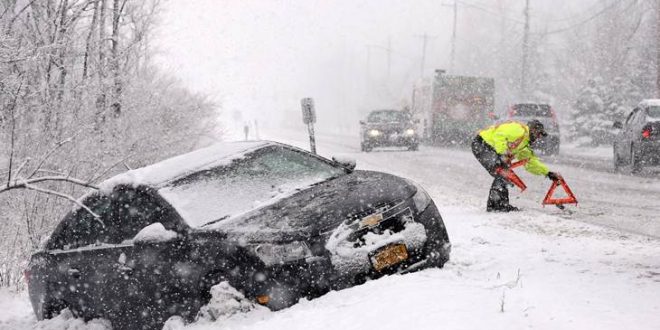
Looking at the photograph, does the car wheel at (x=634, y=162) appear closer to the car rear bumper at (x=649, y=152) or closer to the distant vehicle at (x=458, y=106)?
the car rear bumper at (x=649, y=152)

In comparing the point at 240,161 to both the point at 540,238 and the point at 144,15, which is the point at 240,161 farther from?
the point at 144,15

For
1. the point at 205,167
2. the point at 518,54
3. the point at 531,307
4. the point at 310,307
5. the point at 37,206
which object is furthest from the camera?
the point at 518,54

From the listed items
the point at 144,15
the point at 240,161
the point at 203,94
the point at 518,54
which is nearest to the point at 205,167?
the point at 240,161

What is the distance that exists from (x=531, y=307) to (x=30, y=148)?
6.97m

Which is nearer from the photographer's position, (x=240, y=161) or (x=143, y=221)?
(x=143, y=221)

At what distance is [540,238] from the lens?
23.3ft

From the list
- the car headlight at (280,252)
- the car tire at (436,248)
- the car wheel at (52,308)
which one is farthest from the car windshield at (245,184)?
the car wheel at (52,308)

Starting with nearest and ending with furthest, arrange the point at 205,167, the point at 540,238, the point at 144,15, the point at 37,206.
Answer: the point at 205,167
the point at 540,238
the point at 37,206
the point at 144,15

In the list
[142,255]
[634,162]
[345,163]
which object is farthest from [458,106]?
[142,255]

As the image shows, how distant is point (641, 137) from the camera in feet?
46.2

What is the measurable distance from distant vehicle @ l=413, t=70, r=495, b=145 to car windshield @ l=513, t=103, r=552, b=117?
4308 mm

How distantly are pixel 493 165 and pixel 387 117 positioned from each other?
56.2ft

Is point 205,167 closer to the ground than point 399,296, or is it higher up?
higher up

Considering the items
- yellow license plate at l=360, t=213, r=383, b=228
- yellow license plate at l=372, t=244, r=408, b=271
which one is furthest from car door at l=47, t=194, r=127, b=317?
yellow license plate at l=372, t=244, r=408, b=271
